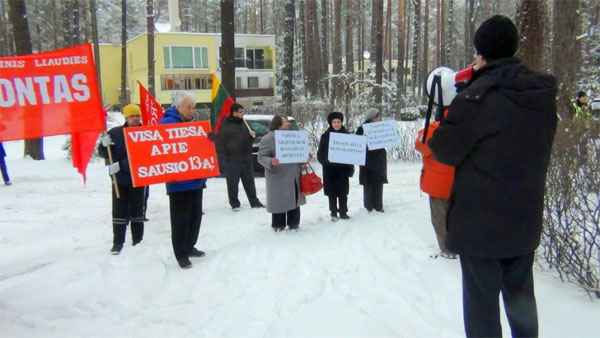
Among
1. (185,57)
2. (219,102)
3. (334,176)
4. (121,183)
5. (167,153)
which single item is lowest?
(334,176)

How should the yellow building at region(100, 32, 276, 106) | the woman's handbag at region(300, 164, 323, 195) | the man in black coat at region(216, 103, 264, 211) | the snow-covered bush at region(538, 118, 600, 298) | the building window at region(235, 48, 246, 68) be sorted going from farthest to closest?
the building window at region(235, 48, 246, 68), the yellow building at region(100, 32, 276, 106), the man in black coat at region(216, 103, 264, 211), the woman's handbag at region(300, 164, 323, 195), the snow-covered bush at region(538, 118, 600, 298)

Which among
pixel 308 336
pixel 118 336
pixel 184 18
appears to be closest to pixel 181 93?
pixel 118 336

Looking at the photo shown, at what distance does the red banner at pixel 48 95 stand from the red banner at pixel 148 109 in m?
3.11

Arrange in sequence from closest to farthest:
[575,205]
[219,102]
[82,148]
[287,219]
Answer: [575,205]
[82,148]
[287,219]
[219,102]

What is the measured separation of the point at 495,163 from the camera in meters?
2.39

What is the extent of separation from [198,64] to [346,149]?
37.1 m

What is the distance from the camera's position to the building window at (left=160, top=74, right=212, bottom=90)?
134 feet

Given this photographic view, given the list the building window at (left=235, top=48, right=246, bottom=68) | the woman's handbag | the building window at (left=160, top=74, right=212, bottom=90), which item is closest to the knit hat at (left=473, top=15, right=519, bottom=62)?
the woman's handbag

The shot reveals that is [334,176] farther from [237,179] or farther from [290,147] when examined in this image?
[237,179]

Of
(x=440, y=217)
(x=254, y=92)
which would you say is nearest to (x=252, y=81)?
(x=254, y=92)

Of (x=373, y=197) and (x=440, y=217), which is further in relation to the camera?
(x=373, y=197)

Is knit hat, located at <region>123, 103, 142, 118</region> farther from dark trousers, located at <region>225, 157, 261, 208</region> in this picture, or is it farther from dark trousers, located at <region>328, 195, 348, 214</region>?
dark trousers, located at <region>328, 195, 348, 214</region>

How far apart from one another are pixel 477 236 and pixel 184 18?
64.1 meters

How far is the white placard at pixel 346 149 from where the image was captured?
721cm
